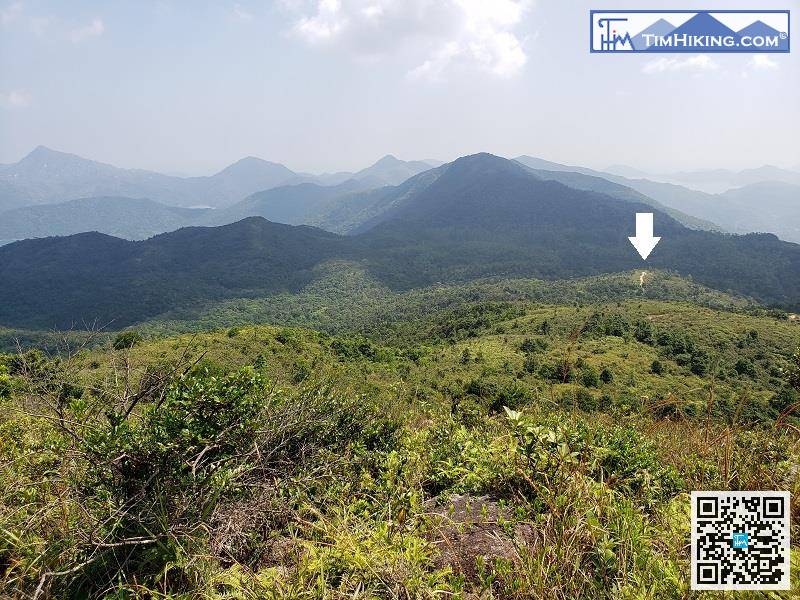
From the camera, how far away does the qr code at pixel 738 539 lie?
194cm

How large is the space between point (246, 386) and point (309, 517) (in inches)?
48.2

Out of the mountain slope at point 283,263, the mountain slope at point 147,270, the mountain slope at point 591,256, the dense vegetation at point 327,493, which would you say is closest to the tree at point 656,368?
the dense vegetation at point 327,493

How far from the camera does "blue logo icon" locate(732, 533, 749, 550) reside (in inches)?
79.1

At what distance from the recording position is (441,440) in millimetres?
5133

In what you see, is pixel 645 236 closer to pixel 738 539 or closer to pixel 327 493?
pixel 738 539

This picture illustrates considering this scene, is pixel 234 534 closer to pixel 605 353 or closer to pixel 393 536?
pixel 393 536

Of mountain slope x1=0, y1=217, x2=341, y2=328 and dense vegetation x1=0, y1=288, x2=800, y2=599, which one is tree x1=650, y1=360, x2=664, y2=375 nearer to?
dense vegetation x1=0, y1=288, x2=800, y2=599

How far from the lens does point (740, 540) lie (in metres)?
2.02

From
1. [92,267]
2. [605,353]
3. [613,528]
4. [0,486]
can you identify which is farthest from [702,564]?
[92,267]

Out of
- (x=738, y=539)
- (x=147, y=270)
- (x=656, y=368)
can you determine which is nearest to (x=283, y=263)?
(x=147, y=270)

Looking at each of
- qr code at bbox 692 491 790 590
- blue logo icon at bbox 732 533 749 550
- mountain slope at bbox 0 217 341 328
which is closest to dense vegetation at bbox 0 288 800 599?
qr code at bbox 692 491 790 590

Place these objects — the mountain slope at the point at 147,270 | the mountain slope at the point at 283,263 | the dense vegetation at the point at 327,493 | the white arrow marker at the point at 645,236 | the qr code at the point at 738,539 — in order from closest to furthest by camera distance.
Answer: the qr code at the point at 738,539 < the dense vegetation at the point at 327,493 < the white arrow marker at the point at 645,236 < the mountain slope at the point at 283,263 < the mountain slope at the point at 147,270

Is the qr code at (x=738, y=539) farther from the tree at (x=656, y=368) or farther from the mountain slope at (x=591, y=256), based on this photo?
the mountain slope at (x=591, y=256)

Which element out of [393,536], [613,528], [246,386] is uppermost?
[246,386]
